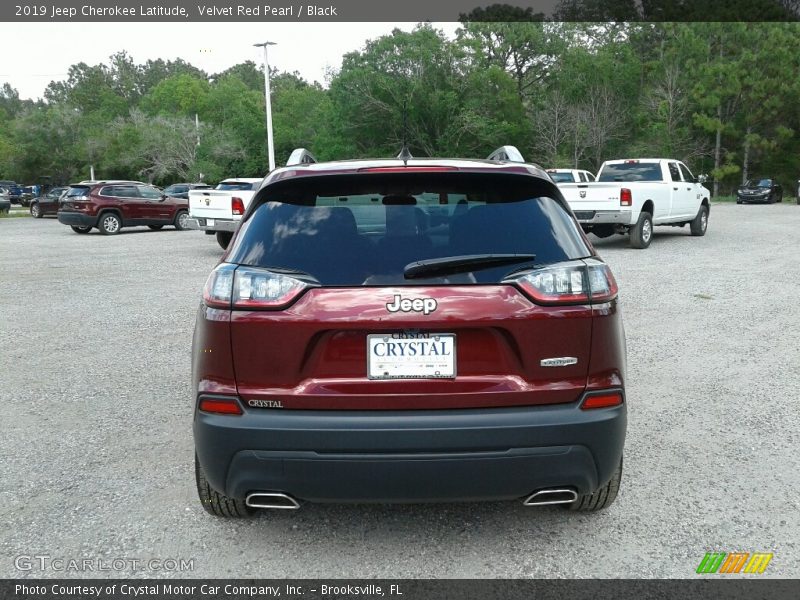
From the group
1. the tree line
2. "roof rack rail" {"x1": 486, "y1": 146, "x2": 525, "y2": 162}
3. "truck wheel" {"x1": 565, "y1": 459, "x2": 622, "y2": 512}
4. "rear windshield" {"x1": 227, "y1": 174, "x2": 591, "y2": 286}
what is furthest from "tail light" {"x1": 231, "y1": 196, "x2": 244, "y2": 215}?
the tree line

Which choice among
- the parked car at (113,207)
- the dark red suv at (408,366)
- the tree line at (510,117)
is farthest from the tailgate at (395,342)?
the tree line at (510,117)

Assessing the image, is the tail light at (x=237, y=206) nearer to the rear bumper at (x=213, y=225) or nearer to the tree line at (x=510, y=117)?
the rear bumper at (x=213, y=225)

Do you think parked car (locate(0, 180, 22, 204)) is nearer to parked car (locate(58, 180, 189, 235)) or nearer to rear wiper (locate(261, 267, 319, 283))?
parked car (locate(58, 180, 189, 235))

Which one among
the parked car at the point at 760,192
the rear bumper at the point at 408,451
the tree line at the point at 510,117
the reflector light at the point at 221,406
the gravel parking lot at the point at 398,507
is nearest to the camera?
the rear bumper at the point at 408,451

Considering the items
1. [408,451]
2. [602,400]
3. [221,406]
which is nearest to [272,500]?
[221,406]

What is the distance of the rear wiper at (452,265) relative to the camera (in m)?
2.78

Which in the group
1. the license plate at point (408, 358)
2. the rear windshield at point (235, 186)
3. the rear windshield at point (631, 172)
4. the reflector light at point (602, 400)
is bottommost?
the reflector light at point (602, 400)

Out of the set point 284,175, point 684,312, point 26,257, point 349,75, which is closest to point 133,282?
point 26,257

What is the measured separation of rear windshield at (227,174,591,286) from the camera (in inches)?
111

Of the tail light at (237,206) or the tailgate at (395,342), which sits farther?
the tail light at (237,206)

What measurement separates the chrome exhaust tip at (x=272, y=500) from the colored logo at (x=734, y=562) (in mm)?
1740

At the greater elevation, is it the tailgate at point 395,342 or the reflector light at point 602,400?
the tailgate at point 395,342

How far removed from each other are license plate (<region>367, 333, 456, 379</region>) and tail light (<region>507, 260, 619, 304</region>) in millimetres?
374

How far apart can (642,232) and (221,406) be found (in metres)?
14.2
